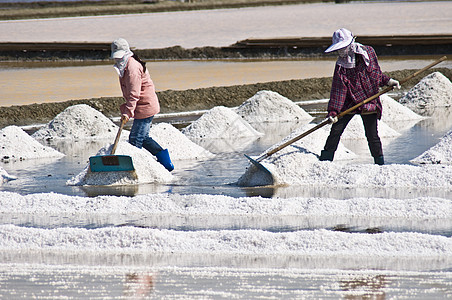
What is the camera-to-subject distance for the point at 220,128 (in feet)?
30.0

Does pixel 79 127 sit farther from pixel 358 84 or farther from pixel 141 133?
pixel 358 84

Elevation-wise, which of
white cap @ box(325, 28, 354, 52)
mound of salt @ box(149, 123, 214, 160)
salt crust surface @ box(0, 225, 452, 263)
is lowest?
salt crust surface @ box(0, 225, 452, 263)

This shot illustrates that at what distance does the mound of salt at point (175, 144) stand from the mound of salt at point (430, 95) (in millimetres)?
4101

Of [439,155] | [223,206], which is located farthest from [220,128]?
[223,206]

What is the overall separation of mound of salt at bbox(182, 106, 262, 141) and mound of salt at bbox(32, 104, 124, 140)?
95 cm

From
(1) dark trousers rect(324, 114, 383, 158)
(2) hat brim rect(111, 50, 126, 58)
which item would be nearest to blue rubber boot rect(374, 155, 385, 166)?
(1) dark trousers rect(324, 114, 383, 158)

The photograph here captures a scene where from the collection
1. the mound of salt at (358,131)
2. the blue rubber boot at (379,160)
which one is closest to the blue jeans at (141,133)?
the blue rubber boot at (379,160)

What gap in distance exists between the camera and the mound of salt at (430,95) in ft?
35.9

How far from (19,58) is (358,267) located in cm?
1762

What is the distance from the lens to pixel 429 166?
630 cm

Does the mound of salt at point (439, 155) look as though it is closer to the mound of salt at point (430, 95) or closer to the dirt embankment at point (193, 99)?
the mound of salt at point (430, 95)

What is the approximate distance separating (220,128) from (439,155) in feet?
9.80

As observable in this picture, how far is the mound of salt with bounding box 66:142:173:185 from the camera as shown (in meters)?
6.49

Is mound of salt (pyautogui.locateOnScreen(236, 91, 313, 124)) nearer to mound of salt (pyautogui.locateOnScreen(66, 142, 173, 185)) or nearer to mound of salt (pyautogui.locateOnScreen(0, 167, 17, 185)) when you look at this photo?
mound of salt (pyautogui.locateOnScreen(66, 142, 173, 185))
